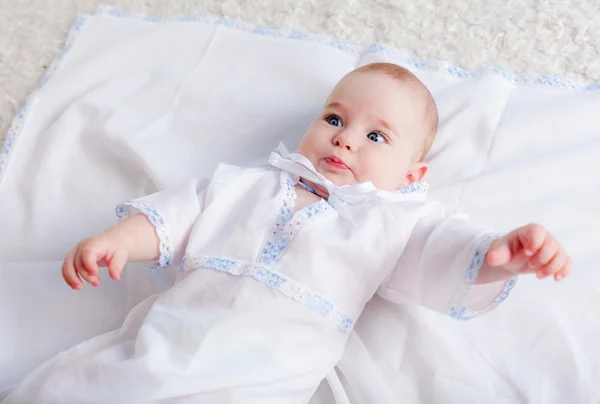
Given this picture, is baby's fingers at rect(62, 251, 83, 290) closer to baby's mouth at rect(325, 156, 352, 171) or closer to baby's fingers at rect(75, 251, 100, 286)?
baby's fingers at rect(75, 251, 100, 286)

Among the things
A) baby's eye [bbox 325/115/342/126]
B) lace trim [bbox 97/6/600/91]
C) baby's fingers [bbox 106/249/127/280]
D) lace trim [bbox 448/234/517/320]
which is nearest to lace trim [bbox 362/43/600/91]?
lace trim [bbox 97/6/600/91]

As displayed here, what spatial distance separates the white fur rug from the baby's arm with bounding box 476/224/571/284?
72 cm

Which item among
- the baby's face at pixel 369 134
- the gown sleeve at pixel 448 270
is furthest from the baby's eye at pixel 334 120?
the gown sleeve at pixel 448 270

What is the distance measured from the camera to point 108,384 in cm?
106

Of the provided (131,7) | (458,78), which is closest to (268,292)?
(458,78)

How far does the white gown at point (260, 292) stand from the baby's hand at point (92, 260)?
0.31 feet

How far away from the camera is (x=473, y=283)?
3.51 ft

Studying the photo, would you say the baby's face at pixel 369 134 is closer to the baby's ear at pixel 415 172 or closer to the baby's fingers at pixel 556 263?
the baby's ear at pixel 415 172

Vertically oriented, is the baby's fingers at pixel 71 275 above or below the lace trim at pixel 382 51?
below

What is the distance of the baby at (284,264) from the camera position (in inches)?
41.8

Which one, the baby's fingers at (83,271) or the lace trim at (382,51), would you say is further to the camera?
the lace trim at (382,51)

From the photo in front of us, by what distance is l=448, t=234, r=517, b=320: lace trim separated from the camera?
105cm

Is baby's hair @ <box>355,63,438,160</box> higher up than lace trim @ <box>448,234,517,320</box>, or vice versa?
baby's hair @ <box>355,63,438,160</box>

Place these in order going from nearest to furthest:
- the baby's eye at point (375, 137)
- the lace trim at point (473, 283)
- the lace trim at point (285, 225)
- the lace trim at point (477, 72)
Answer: the lace trim at point (473, 283), the lace trim at point (285, 225), the baby's eye at point (375, 137), the lace trim at point (477, 72)
